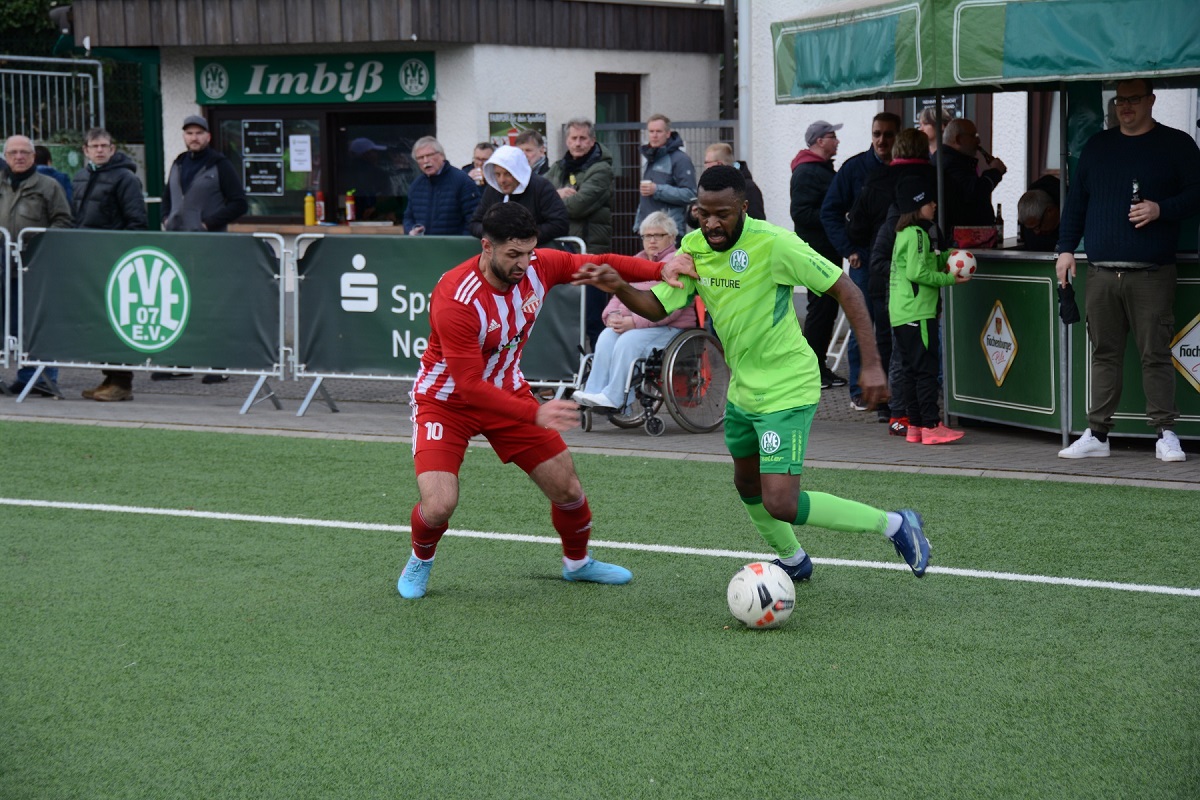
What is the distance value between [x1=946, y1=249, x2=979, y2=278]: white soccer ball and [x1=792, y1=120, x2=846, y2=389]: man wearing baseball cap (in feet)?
6.40

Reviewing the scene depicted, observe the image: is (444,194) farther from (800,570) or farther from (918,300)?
(800,570)

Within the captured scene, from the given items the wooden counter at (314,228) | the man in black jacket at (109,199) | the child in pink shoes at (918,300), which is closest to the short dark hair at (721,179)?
the child in pink shoes at (918,300)

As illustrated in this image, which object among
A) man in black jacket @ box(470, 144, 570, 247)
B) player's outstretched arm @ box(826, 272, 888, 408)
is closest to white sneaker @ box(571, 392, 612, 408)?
man in black jacket @ box(470, 144, 570, 247)

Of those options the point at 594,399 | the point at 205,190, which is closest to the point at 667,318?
the point at 594,399

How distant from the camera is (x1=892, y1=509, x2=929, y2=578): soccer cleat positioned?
252 inches

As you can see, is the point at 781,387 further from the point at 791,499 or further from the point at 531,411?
the point at 531,411

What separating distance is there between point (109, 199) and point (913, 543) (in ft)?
28.9

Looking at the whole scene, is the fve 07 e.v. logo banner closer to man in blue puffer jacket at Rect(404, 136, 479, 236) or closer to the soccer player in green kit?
man in blue puffer jacket at Rect(404, 136, 479, 236)

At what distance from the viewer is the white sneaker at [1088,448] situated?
31.2 feet

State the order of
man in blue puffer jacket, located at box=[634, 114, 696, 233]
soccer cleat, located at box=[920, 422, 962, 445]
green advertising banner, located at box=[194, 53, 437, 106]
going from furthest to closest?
green advertising banner, located at box=[194, 53, 437, 106]
man in blue puffer jacket, located at box=[634, 114, 696, 233]
soccer cleat, located at box=[920, 422, 962, 445]

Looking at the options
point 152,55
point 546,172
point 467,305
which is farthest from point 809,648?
point 152,55

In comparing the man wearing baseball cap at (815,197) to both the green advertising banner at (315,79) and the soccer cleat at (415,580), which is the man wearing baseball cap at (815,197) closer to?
the soccer cleat at (415,580)

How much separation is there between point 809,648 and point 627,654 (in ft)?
2.29

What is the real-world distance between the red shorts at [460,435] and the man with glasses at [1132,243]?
13.9 ft
